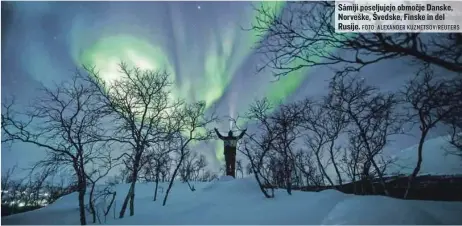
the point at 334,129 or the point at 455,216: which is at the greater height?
the point at 334,129

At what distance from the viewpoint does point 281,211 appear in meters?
9.73

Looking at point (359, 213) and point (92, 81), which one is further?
point (92, 81)

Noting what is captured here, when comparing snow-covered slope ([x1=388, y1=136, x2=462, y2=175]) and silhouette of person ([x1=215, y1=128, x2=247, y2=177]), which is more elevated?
silhouette of person ([x1=215, y1=128, x2=247, y2=177])

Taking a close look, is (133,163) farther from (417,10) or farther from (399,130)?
(399,130)

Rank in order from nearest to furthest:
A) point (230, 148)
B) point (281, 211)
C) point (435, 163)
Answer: point (281, 211) → point (230, 148) → point (435, 163)

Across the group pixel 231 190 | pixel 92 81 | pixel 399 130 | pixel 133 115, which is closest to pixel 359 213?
pixel 231 190

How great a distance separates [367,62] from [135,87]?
12315 mm

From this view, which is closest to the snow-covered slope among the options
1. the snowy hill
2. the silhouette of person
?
the silhouette of person

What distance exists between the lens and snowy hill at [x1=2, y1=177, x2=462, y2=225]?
597cm

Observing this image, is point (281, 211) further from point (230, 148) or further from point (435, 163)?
point (435, 163)

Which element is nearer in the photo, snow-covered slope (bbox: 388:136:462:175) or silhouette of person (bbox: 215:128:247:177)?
Result: silhouette of person (bbox: 215:128:247:177)

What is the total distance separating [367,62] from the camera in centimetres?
504

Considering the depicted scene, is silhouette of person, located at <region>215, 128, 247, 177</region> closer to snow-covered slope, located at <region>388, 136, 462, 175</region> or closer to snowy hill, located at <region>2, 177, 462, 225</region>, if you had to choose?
snowy hill, located at <region>2, 177, 462, 225</region>

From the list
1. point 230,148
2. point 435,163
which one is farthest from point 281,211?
point 435,163
